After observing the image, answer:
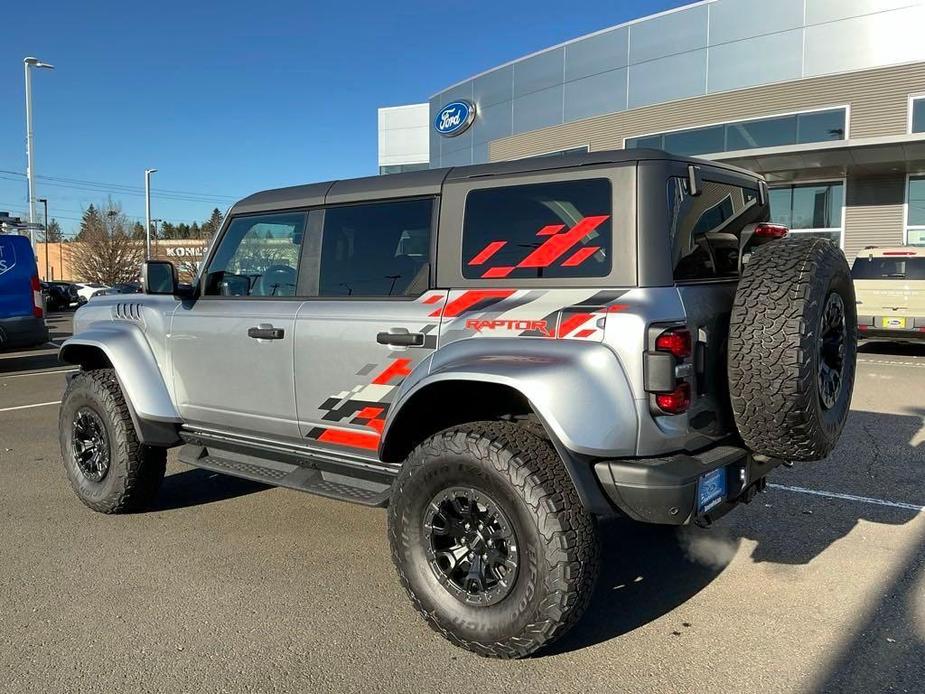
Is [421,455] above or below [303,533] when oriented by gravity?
above

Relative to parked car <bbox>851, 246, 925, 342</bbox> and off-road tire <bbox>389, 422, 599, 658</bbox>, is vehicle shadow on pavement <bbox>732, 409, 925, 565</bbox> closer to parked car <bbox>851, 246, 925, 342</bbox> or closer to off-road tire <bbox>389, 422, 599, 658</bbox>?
off-road tire <bbox>389, 422, 599, 658</bbox>

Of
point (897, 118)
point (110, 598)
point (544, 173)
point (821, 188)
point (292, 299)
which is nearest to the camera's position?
point (544, 173)

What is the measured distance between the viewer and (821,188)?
66.0 feet

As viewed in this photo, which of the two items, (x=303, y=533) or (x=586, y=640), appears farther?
(x=303, y=533)

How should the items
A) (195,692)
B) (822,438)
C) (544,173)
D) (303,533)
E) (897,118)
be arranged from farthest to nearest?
(897,118) < (303,533) < (544,173) < (822,438) < (195,692)

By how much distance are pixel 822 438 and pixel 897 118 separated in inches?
765

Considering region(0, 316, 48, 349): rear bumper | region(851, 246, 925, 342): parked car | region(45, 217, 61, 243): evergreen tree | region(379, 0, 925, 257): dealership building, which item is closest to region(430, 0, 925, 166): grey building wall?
region(379, 0, 925, 257): dealership building

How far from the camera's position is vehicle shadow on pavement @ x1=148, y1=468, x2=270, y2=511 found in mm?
→ 5022

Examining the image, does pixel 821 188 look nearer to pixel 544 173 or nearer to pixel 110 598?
pixel 544 173

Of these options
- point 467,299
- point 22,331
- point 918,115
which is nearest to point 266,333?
point 467,299

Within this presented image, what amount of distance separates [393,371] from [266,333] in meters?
0.92

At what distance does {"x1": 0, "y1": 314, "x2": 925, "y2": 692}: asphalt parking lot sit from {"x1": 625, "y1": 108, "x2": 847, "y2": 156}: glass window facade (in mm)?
16292

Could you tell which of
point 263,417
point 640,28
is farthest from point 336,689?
point 640,28

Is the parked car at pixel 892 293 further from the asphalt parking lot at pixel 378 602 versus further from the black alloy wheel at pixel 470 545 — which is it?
the black alloy wheel at pixel 470 545
